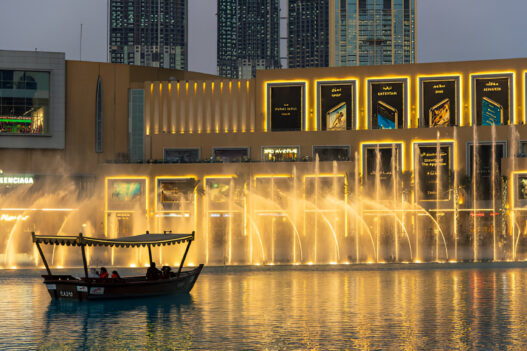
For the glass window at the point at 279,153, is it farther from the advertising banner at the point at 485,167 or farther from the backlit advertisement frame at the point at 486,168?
the advertising banner at the point at 485,167

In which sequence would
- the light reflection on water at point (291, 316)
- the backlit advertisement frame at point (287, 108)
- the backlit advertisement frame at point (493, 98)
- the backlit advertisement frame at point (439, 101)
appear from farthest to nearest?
the backlit advertisement frame at point (287, 108) < the backlit advertisement frame at point (439, 101) < the backlit advertisement frame at point (493, 98) < the light reflection on water at point (291, 316)

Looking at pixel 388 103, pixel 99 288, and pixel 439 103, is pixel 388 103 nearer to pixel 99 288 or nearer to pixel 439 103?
pixel 439 103

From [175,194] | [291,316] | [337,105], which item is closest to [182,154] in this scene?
[175,194]

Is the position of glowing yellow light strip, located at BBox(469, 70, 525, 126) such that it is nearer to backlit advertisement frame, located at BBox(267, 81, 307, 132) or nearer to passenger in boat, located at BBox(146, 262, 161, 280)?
backlit advertisement frame, located at BBox(267, 81, 307, 132)

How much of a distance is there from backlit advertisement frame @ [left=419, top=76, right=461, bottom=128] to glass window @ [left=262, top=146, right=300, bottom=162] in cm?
1439

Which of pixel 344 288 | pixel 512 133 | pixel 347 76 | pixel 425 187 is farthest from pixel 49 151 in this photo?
pixel 344 288

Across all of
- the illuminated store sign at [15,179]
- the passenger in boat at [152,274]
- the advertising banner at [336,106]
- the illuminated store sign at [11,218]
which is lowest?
the passenger in boat at [152,274]

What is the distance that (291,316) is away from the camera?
36344 mm

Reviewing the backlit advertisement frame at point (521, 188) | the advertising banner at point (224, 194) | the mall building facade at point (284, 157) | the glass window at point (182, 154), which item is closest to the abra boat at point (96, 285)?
the mall building facade at point (284, 157)

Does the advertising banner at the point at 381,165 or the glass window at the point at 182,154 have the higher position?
the glass window at the point at 182,154

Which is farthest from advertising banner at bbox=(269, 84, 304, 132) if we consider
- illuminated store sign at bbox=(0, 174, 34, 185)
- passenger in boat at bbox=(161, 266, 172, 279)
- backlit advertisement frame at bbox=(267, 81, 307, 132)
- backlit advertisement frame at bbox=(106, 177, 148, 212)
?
passenger in boat at bbox=(161, 266, 172, 279)

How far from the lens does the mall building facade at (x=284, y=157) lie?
85062 mm

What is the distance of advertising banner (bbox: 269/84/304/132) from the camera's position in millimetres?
94812

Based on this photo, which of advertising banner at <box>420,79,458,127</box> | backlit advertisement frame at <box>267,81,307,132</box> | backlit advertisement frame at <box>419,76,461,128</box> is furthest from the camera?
backlit advertisement frame at <box>267,81,307,132</box>
